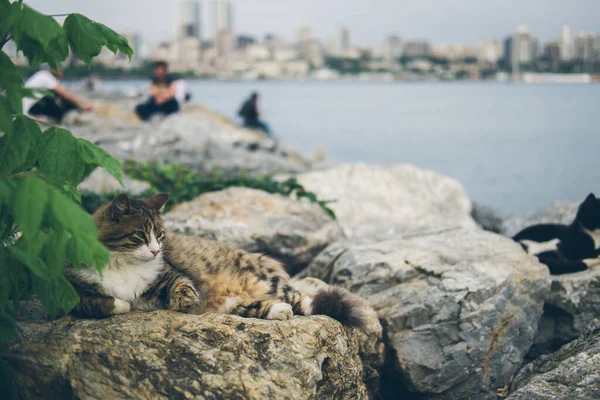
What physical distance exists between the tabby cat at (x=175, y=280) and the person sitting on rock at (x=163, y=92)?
476 inches

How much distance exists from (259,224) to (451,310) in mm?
2369

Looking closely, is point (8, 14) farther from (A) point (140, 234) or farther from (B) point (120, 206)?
(A) point (140, 234)

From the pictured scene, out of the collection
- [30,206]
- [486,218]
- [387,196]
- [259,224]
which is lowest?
[486,218]

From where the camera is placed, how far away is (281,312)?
507 cm

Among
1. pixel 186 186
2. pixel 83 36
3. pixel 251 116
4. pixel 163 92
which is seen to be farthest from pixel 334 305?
pixel 251 116

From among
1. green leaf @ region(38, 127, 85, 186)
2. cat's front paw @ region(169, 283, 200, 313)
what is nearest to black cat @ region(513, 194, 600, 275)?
cat's front paw @ region(169, 283, 200, 313)

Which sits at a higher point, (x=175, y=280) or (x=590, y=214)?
(x=175, y=280)

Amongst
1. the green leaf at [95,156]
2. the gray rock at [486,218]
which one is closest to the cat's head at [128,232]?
the green leaf at [95,156]

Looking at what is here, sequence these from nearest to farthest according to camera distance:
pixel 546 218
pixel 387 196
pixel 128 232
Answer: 1. pixel 128 232
2. pixel 546 218
3. pixel 387 196

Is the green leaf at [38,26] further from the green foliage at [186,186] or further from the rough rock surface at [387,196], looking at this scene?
the rough rock surface at [387,196]

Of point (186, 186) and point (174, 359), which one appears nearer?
point (174, 359)

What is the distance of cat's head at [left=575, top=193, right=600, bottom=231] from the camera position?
25.5ft

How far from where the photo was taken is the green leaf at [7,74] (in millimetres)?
3770

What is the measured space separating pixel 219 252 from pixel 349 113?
45.6 meters
